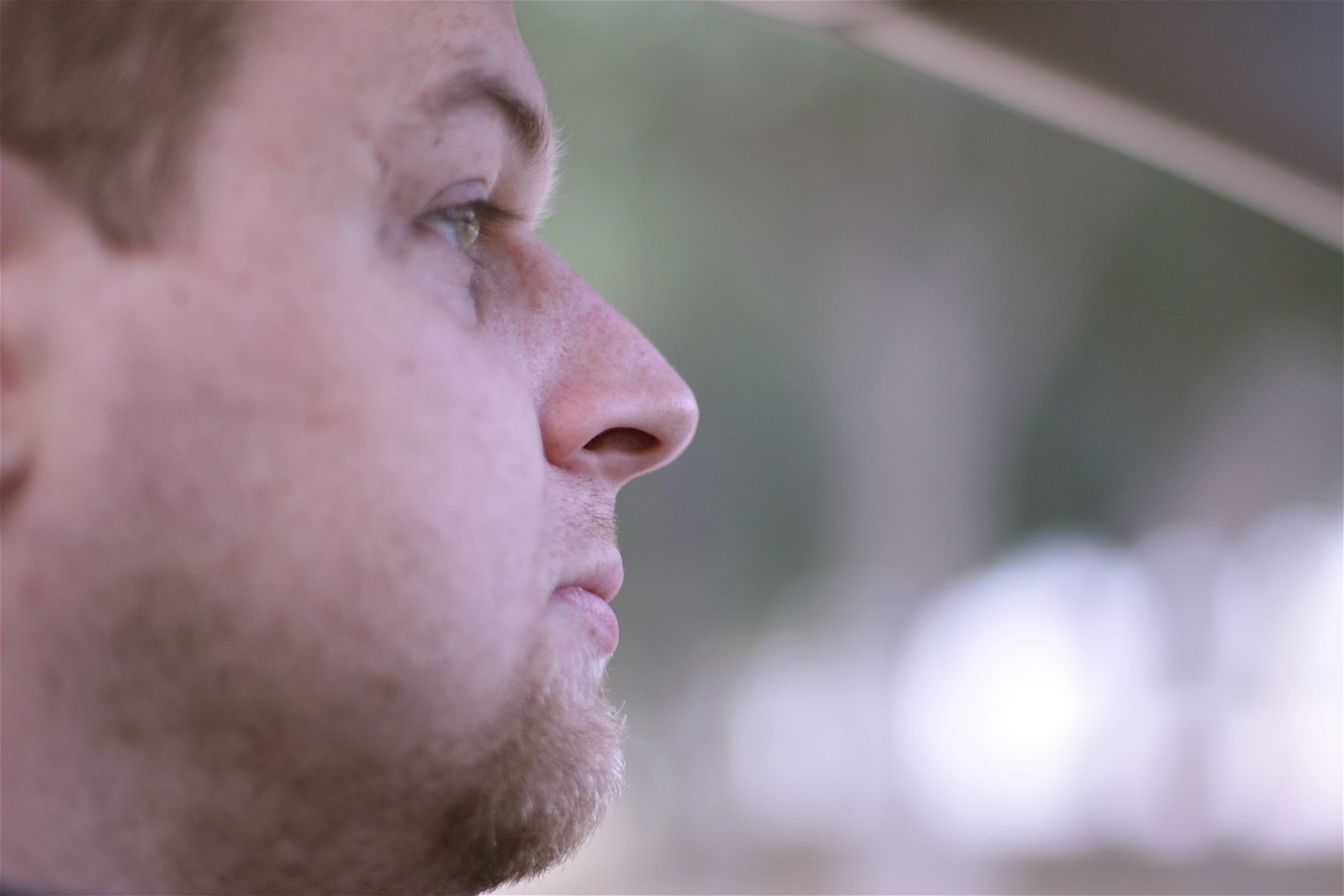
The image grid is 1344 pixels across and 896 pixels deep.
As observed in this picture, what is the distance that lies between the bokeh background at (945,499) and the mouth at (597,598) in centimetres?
279

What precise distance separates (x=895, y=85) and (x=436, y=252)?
436 centimetres

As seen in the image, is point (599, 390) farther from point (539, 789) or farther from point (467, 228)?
point (539, 789)

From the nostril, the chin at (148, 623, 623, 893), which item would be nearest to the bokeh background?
the nostril

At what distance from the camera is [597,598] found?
0.83 metres

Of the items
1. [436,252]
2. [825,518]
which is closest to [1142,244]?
[825,518]

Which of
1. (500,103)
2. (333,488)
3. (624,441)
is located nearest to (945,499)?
(624,441)

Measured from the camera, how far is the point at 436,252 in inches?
30.1

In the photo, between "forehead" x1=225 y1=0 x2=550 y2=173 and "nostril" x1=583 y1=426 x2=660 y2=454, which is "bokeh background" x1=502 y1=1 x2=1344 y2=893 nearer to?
"nostril" x1=583 y1=426 x2=660 y2=454

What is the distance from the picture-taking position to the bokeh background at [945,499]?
4.45 m

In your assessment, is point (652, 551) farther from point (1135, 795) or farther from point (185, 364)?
point (185, 364)

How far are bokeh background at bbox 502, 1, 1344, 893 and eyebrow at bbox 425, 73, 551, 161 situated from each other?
2.82 meters

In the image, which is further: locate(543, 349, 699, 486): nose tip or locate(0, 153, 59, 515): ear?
locate(543, 349, 699, 486): nose tip

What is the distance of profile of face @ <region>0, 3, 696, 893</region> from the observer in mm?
655

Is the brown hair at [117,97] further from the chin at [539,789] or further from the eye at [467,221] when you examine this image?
the chin at [539,789]
